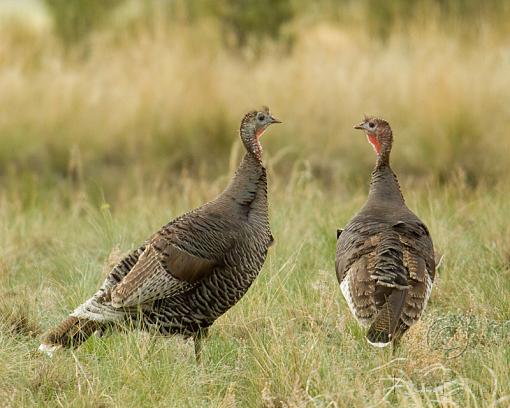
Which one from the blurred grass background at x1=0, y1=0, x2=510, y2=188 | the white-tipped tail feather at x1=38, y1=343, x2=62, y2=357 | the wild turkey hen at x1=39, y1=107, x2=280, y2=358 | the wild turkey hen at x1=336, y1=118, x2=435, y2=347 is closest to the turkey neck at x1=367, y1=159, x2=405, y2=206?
the wild turkey hen at x1=336, y1=118, x2=435, y2=347

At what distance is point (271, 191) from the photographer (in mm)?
7871

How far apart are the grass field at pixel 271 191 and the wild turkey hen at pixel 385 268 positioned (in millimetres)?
124

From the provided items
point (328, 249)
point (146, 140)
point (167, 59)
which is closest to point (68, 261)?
point (328, 249)

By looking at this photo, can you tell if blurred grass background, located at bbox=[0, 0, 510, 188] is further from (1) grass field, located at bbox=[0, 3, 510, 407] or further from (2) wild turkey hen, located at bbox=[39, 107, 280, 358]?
(2) wild turkey hen, located at bbox=[39, 107, 280, 358]

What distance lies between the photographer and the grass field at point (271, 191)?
4.14m

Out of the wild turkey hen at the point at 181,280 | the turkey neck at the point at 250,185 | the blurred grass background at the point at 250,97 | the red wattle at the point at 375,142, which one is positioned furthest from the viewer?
the blurred grass background at the point at 250,97

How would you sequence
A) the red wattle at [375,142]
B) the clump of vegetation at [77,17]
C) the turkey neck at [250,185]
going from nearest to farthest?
1. the turkey neck at [250,185]
2. the red wattle at [375,142]
3. the clump of vegetation at [77,17]

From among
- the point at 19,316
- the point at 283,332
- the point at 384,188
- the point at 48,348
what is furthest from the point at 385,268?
the point at 19,316

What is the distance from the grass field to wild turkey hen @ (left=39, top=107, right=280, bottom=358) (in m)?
0.12

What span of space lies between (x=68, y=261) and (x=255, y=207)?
161 cm

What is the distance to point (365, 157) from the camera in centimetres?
963

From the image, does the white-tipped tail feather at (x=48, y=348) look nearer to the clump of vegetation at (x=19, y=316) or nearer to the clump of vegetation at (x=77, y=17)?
the clump of vegetation at (x=19, y=316)

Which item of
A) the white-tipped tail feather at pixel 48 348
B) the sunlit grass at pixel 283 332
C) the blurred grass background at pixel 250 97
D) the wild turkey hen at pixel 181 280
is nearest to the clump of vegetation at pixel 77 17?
the blurred grass background at pixel 250 97

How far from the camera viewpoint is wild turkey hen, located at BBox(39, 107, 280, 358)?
14.9 ft
